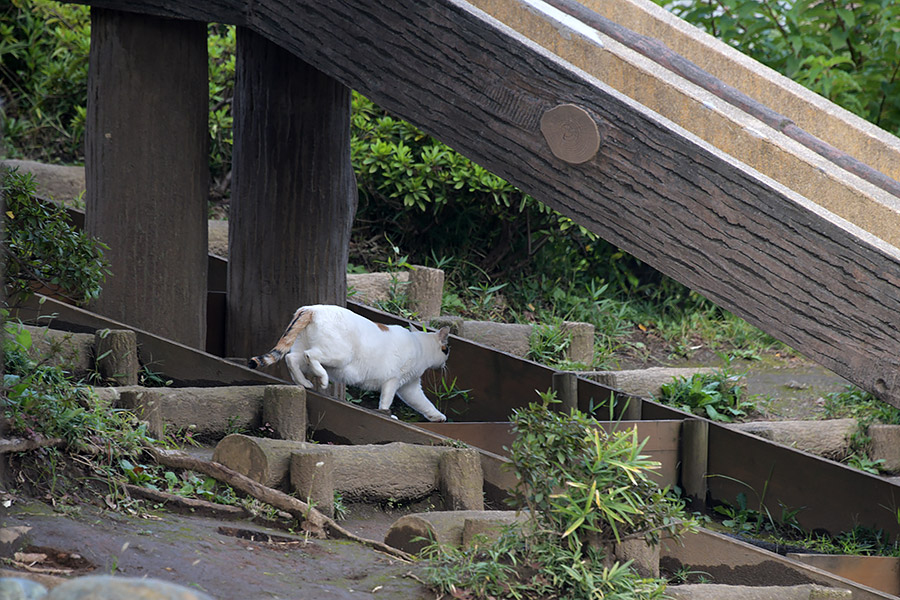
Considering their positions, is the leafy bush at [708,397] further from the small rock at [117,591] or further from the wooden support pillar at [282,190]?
the small rock at [117,591]

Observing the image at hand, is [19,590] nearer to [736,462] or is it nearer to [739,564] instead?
[739,564]

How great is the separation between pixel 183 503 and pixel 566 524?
122cm

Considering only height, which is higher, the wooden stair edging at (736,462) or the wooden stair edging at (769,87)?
the wooden stair edging at (769,87)

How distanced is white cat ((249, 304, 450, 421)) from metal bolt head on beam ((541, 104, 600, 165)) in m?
1.45

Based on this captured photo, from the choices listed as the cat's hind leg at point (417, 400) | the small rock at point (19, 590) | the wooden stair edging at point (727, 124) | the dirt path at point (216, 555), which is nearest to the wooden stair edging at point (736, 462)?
the cat's hind leg at point (417, 400)

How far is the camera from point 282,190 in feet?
15.7

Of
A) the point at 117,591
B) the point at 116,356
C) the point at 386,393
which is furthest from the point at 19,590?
the point at 386,393

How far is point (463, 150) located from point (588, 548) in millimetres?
1415

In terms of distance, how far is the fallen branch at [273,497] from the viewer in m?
3.19

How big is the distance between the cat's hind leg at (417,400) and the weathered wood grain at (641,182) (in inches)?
66.5

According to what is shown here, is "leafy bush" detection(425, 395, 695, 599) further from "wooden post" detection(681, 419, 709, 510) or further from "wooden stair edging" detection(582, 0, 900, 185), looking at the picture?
"wooden stair edging" detection(582, 0, 900, 185)

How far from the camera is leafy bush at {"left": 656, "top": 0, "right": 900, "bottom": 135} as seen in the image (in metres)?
7.24

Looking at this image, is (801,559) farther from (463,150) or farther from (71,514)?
(71,514)

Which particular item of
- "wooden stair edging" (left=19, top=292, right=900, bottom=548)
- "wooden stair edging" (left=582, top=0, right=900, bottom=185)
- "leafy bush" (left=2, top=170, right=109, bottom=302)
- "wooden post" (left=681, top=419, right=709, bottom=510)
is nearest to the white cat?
"wooden stair edging" (left=19, top=292, right=900, bottom=548)
